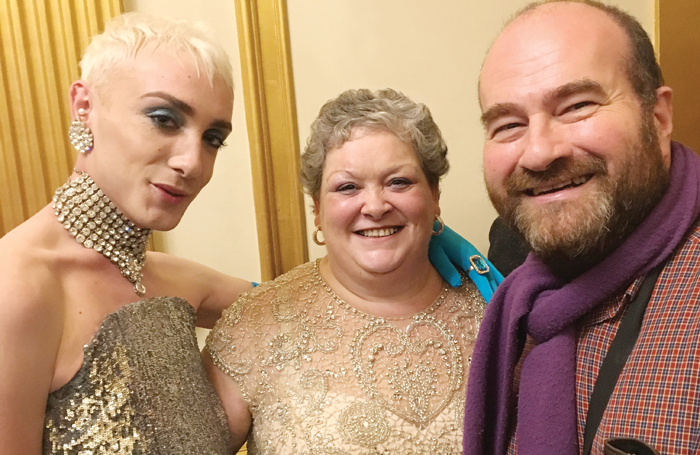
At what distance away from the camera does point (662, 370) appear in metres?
0.73

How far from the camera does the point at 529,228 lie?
92cm

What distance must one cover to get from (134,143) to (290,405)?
716mm

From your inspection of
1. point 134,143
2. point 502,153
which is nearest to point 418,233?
point 502,153

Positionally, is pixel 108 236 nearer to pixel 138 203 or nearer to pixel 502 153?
pixel 138 203

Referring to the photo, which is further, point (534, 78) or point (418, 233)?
point (418, 233)

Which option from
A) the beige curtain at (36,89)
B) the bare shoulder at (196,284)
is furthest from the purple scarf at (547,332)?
the beige curtain at (36,89)

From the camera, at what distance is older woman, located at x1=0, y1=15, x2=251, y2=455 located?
848 millimetres

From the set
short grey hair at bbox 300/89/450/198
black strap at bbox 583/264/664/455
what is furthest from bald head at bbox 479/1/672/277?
short grey hair at bbox 300/89/450/198

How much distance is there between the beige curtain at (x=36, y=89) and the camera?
5.33 feet

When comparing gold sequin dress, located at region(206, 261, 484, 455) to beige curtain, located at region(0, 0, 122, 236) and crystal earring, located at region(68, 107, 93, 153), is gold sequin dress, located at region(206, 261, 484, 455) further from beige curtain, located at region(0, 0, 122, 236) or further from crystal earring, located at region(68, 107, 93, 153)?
beige curtain, located at region(0, 0, 122, 236)

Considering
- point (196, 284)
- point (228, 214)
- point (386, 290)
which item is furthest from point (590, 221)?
point (228, 214)

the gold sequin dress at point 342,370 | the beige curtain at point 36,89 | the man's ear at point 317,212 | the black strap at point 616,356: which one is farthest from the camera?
the beige curtain at point 36,89

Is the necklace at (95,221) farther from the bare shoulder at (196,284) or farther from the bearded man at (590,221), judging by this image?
the bearded man at (590,221)

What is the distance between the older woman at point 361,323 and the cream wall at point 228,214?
555mm
